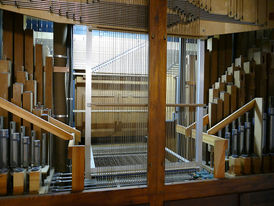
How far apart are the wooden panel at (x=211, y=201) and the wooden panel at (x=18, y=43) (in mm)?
2339

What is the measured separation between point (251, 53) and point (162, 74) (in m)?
1.84

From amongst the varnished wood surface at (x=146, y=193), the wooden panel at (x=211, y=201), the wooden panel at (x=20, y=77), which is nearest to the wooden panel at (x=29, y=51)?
the wooden panel at (x=20, y=77)

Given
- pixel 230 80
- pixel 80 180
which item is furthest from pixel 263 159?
pixel 80 180

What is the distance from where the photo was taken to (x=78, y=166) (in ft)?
6.61

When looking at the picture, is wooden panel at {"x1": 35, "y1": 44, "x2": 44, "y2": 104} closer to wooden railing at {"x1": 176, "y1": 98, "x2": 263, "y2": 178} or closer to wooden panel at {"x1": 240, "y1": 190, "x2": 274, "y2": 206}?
wooden railing at {"x1": 176, "y1": 98, "x2": 263, "y2": 178}

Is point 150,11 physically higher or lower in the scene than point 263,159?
higher

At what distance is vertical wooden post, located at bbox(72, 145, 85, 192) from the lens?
2002mm

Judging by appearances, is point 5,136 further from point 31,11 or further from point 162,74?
point 162,74

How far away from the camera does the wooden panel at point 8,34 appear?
8.69 feet

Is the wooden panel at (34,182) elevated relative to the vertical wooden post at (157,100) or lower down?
lower down

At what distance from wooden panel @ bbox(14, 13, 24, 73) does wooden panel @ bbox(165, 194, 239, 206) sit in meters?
2.34

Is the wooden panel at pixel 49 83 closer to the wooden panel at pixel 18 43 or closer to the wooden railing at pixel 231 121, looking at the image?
the wooden panel at pixel 18 43

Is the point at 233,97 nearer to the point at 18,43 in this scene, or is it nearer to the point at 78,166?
the point at 78,166

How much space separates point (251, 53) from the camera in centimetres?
329
